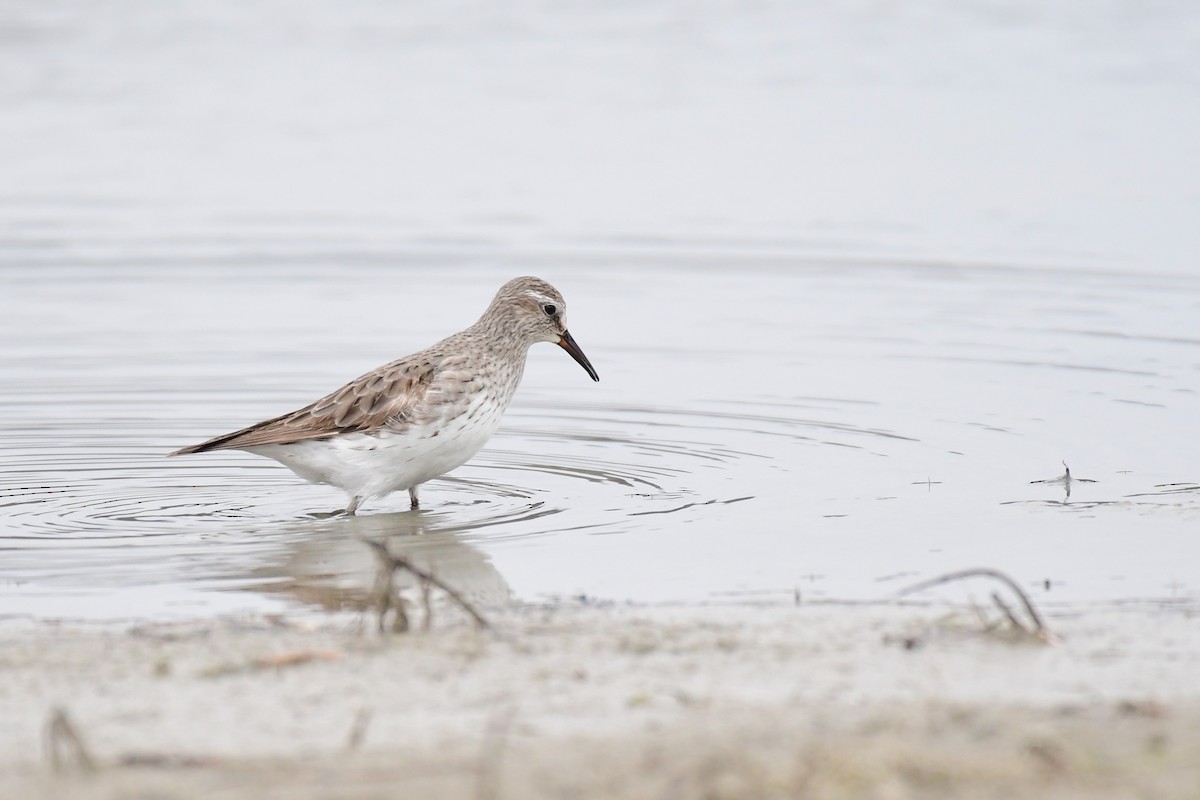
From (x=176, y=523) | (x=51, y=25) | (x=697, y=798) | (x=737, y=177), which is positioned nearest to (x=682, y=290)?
(x=737, y=177)

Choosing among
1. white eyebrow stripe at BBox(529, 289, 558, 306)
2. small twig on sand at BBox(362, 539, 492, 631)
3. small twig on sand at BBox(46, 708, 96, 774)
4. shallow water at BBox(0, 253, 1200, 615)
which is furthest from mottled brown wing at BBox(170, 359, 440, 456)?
small twig on sand at BBox(46, 708, 96, 774)

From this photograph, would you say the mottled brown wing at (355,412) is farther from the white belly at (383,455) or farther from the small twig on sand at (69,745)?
the small twig on sand at (69,745)

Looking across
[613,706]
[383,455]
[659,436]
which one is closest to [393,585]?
[613,706]

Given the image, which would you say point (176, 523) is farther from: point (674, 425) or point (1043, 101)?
point (1043, 101)

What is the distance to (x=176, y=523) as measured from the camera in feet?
27.6

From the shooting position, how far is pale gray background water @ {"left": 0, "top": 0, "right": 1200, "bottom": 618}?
7.80 m

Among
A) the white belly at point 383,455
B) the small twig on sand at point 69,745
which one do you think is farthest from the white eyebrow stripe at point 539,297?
the small twig on sand at point 69,745

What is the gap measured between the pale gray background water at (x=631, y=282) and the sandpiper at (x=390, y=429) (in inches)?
10.7

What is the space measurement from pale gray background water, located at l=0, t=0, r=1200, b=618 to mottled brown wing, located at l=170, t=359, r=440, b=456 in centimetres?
41

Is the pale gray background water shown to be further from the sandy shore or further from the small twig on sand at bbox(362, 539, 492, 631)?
the small twig on sand at bbox(362, 539, 492, 631)

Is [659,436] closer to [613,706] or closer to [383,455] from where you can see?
[383,455]

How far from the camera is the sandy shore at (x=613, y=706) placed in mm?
4281

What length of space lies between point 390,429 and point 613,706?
13.2 feet

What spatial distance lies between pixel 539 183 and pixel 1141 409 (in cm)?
898
